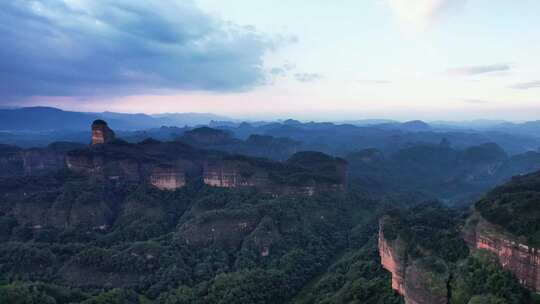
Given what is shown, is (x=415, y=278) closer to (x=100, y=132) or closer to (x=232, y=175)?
(x=232, y=175)

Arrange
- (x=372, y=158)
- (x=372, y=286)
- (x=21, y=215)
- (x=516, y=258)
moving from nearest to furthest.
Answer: (x=516, y=258), (x=372, y=286), (x=21, y=215), (x=372, y=158)

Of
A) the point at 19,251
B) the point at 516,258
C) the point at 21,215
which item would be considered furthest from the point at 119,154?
the point at 516,258

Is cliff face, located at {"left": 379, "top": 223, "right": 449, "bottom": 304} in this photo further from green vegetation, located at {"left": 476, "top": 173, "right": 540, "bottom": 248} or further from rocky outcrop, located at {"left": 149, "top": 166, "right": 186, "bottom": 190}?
rocky outcrop, located at {"left": 149, "top": 166, "right": 186, "bottom": 190}

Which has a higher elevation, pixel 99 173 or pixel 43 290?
pixel 99 173

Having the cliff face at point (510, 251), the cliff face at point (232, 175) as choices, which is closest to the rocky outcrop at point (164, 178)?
the cliff face at point (232, 175)

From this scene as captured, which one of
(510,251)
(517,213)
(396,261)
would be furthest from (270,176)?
(510,251)

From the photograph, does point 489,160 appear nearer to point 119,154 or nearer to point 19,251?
point 119,154
